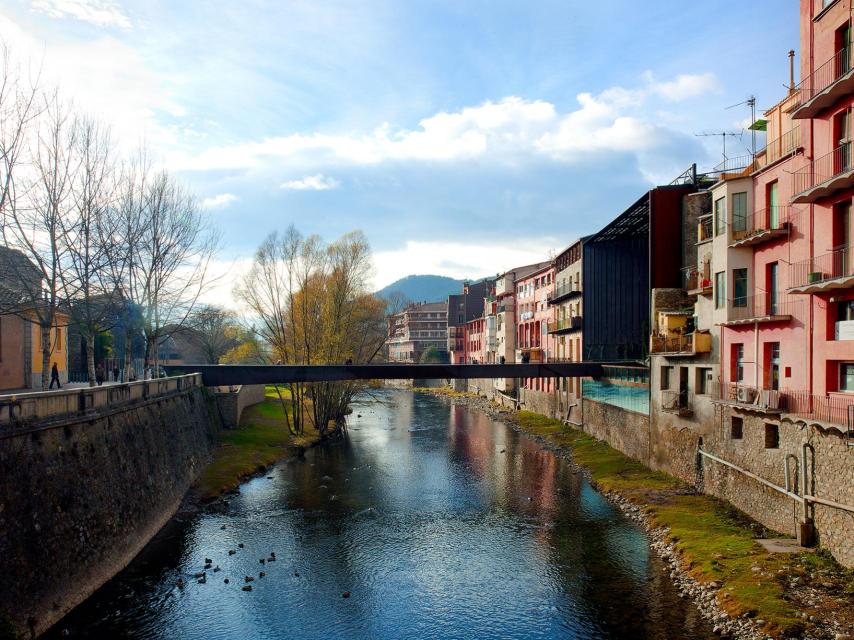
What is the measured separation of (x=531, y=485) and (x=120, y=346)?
185 feet

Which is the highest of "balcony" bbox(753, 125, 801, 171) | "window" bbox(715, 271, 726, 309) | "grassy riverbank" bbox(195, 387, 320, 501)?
"balcony" bbox(753, 125, 801, 171)

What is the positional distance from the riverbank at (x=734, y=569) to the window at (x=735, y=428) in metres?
3.03

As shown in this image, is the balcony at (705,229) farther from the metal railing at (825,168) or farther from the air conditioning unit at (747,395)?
the air conditioning unit at (747,395)

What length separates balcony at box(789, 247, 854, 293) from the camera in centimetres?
1877

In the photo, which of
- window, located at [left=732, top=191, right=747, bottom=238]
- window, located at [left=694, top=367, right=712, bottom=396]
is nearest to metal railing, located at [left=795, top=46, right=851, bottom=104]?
window, located at [left=732, top=191, right=747, bottom=238]

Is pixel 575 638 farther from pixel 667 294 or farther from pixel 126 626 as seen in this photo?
pixel 667 294

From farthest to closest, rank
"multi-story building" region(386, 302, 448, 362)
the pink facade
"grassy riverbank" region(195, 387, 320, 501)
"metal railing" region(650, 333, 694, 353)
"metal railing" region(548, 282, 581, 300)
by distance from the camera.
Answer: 1. "multi-story building" region(386, 302, 448, 362)
2. "metal railing" region(548, 282, 581, 300)
3. "grassy riverbank" region(195, 387, 320, 501)
4. "metal railing" region(650, 333, 694, 353)
5. the pink facade

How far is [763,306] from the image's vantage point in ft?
81.1

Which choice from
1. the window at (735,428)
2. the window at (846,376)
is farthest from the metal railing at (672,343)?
the window at (846,376)

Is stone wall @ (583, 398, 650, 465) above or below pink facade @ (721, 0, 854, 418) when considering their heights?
below

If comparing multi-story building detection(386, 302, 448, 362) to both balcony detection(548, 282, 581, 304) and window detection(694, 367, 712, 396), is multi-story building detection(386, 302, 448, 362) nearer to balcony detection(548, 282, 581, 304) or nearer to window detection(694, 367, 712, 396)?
balcony detection(548, 282, 581, 304)

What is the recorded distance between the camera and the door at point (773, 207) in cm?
2406

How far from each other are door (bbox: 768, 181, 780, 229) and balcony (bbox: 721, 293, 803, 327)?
2894mm

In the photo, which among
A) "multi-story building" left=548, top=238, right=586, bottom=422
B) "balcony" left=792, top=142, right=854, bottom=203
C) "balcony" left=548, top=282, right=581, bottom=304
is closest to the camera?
"balcony" left=792, top=142, right=854, bottom=203
